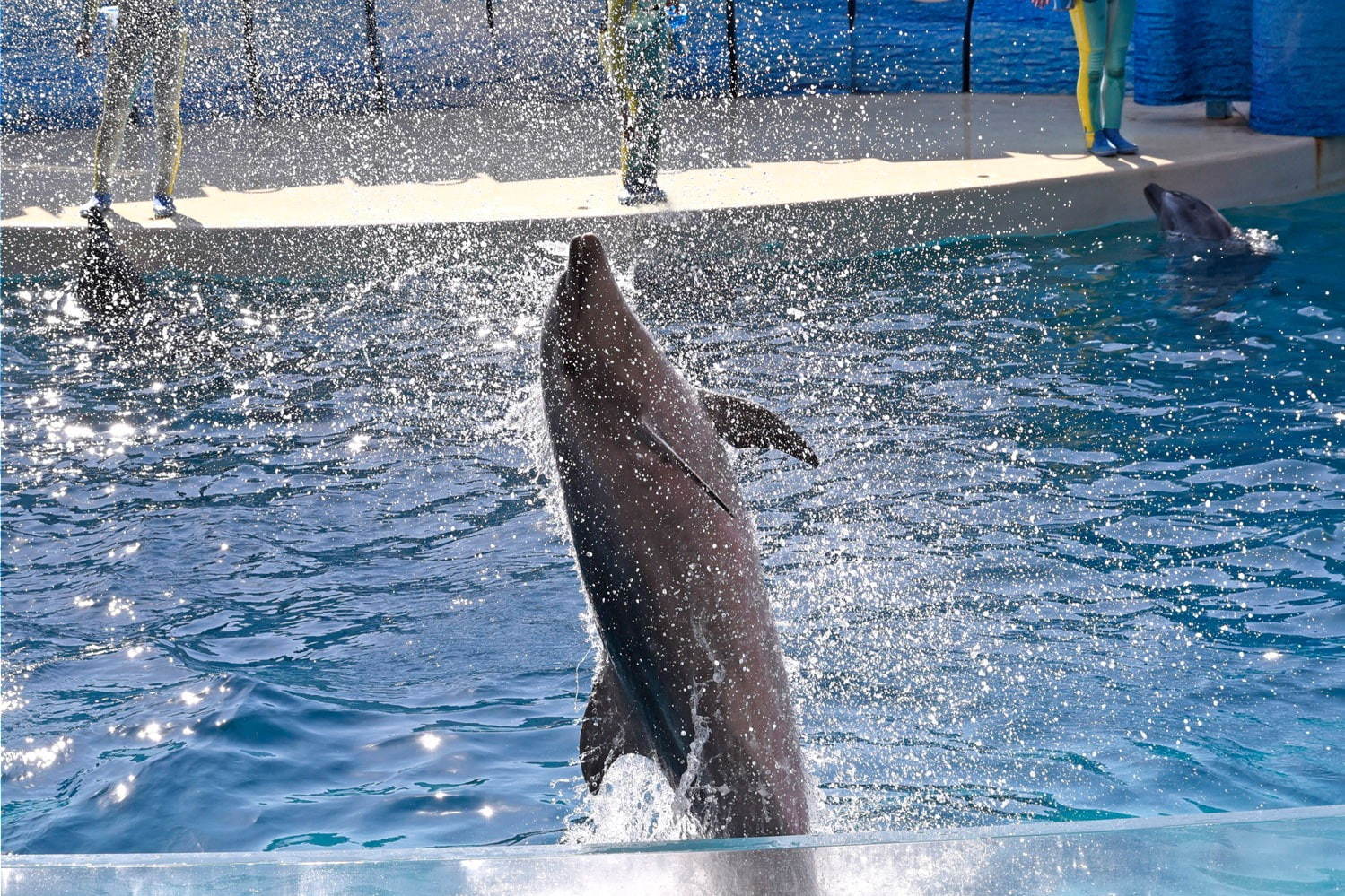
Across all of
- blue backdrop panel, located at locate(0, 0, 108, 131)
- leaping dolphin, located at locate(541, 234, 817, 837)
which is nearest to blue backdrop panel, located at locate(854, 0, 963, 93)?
blue backdrop panel, located at locate(0, 0, 108, 131)

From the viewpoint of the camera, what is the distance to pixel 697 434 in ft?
11.3

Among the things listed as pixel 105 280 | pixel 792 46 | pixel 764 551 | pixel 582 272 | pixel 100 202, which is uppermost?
pixel 582 272

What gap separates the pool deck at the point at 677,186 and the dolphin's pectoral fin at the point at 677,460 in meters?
6.22

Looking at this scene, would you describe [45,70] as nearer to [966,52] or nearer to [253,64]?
[253,64]

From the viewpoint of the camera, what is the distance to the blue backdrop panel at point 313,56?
607 inches

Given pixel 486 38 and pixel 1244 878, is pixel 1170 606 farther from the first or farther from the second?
pixel 486 38

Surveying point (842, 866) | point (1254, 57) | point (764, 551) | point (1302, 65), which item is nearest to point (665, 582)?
point (842, 866)

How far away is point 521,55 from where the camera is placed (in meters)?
16.6

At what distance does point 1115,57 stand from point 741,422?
7.94 metres

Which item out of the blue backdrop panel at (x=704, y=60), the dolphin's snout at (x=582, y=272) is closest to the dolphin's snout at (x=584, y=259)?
the dolphin's snout at (x=582, y=272)

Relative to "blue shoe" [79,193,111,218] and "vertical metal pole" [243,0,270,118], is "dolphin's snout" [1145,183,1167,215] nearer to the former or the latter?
"blue shoe" [79,193,111,218]

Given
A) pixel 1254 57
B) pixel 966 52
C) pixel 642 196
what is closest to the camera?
pixel 642 196

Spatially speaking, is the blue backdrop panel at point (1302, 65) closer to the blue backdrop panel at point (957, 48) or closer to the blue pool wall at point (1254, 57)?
the blue pool wall at point (1254, 57)

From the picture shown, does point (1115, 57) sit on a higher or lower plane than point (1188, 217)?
higher
